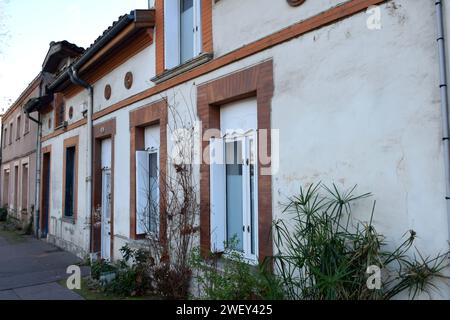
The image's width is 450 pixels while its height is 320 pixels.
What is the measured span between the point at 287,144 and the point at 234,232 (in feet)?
5.42

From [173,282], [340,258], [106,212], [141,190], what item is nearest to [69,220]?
[106,212]

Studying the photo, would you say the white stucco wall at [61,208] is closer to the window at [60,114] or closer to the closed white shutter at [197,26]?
the window at [60,114]

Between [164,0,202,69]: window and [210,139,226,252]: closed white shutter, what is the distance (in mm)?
1886

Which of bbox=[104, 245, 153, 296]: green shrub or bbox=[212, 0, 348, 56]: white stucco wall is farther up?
bbox=[212, 0, 348, 56]: white stucco wall

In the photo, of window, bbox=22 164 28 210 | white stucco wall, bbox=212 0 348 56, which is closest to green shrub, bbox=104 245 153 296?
white stucco wall, bbox=212 0 348 56

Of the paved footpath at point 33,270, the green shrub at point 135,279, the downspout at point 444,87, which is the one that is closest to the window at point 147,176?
the green shrub at point 135,279

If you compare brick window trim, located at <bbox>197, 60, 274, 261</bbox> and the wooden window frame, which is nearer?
brick window trim, located at <bbox>197, 60, 274, 261</bbox>

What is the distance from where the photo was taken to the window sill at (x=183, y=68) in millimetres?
5758

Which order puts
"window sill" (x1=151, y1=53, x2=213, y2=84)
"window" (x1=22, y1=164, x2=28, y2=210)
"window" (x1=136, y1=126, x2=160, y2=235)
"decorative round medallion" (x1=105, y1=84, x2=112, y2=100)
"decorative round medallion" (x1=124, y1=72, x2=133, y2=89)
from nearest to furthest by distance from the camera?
"window sill" (x1=151, y1=53, x2=213, y2=84)
"window" (x1=136, y1=126, x2=160, y2=235)
"decorative round medallion" (x1=124, y1=72, x2=133, y2=89)
"decorative round medallion" (x1=105, y1=84, x2=112, y2=100)
"window" (x1=22, y1=164, x2=28, y2=210)

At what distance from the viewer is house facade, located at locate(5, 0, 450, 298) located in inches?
133

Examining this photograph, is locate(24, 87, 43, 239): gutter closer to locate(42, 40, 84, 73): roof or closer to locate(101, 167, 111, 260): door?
locate(42, 40, 84, 73): roof

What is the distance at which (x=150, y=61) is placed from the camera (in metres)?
7.25

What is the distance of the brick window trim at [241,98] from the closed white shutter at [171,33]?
123 cm
